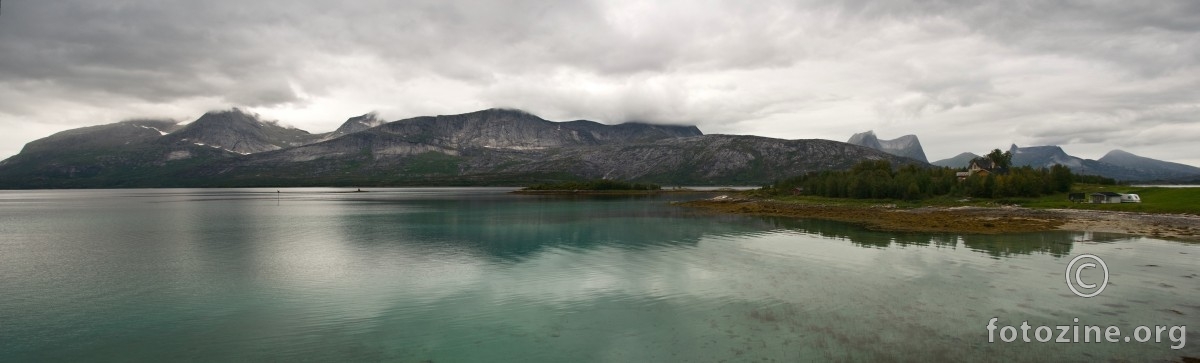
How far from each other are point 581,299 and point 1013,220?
189ft

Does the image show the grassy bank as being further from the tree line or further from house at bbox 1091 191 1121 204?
the tree line

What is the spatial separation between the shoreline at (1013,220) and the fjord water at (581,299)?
6453 mm

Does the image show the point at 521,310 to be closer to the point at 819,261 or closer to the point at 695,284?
the point at 695,284

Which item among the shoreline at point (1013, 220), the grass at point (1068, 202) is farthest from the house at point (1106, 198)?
the shoreline at point (1013, 220)

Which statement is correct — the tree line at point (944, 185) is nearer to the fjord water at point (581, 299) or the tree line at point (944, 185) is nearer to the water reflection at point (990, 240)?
the water reflection at point (990, 240)

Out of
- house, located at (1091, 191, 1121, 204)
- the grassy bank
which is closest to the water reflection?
the grassy bank

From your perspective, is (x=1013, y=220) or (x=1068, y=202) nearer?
(x=1013, y=220)

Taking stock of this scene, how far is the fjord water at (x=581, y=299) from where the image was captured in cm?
1717

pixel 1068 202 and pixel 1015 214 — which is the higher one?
pixel 1068 202

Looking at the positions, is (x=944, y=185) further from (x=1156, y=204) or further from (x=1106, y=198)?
(x=1156, y=204)

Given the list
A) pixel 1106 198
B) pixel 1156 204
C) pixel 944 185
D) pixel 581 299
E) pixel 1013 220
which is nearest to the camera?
pixel 581 299

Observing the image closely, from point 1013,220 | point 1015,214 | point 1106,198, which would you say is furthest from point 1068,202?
point 1013,220

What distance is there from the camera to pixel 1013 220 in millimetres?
57750

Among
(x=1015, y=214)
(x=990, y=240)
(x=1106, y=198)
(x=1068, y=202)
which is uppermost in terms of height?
(x=1106, y=198)
